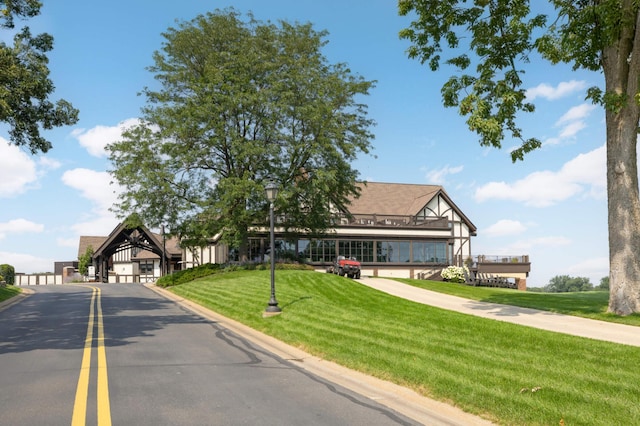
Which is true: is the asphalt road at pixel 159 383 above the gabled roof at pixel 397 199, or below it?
below

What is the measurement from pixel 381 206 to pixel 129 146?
2424 centimetres

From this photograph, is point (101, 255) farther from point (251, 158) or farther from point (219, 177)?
point (251, 158)

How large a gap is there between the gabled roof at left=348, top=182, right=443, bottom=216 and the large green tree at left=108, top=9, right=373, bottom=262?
11118mm

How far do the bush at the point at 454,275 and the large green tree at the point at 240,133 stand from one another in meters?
10.6

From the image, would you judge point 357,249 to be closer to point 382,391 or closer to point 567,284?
point 382,391

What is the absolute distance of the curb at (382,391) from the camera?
672cm

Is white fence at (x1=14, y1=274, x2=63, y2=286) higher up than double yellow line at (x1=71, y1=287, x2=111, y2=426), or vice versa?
double yellow line at (x1=71, y1=287, x2=111, y2=426)

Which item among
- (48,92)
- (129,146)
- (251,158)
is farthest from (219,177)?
(48,92)

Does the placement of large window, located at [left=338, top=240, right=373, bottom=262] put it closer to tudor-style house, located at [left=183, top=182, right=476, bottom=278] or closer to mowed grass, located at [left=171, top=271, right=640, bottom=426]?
tudor-style house, located at [left=183, top=182, right=476, bottom=278]

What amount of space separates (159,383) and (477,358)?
564 cm

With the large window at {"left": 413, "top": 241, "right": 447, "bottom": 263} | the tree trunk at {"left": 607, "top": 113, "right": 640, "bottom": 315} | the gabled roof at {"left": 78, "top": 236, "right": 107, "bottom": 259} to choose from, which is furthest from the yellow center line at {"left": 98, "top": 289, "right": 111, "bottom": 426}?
the gabled roof at {"left": 78, "top": 236, "right": 107, "bottom": 259}

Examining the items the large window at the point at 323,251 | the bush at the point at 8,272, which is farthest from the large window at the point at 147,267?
the large window at the point at 323,251

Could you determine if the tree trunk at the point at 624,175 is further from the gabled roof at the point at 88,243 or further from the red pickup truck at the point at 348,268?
the gabled roof at the point at 88,243

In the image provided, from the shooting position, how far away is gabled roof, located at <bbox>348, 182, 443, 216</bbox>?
161 ft
